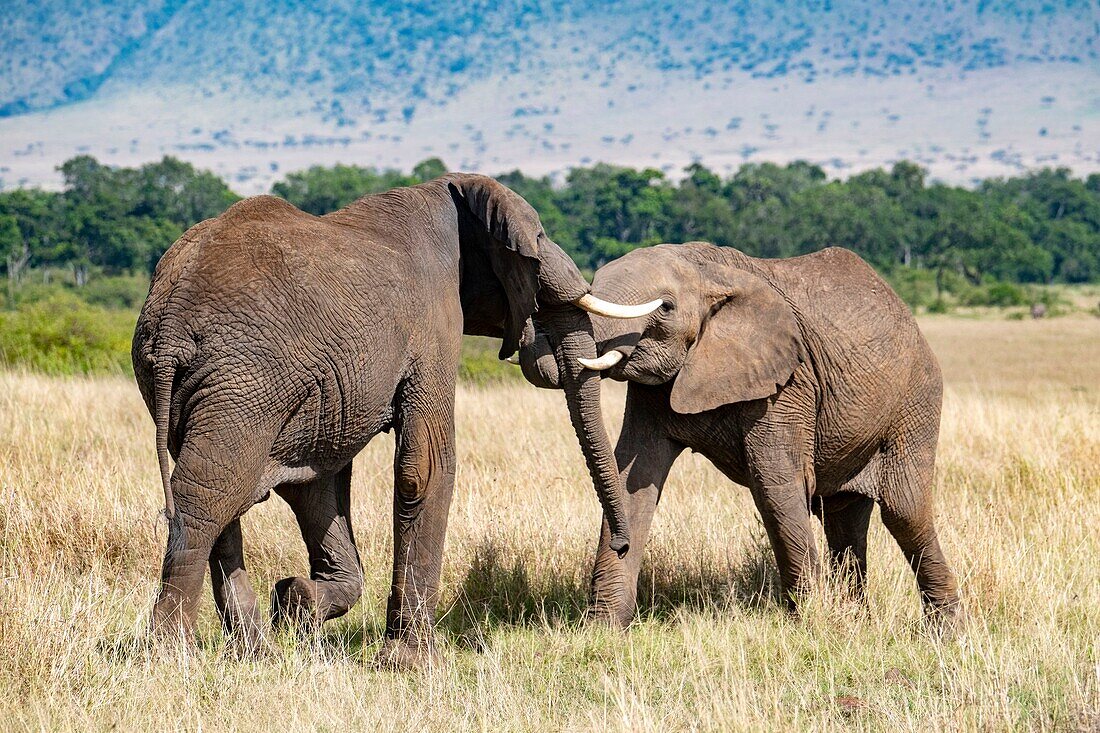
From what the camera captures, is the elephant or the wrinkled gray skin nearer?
the elephant

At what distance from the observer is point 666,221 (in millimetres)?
80188

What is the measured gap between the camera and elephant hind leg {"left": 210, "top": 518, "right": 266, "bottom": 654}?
549 centimetres

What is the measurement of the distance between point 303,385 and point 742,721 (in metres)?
1.94

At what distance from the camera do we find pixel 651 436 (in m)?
6.54

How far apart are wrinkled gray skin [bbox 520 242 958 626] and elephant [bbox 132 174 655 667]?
0.32 m

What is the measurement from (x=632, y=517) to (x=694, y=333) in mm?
901

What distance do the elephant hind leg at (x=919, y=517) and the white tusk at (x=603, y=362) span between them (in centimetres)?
180

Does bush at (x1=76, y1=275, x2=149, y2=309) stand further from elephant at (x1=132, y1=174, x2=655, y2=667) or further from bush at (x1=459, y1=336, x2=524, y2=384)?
elephant at (x1=132, y1=174, x2=655, y2=667)

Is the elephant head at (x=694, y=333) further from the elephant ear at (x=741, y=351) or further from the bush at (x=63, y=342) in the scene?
the bush at (x=63, y=342)

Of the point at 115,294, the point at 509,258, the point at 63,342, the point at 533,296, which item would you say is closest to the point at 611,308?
the point at 533,296

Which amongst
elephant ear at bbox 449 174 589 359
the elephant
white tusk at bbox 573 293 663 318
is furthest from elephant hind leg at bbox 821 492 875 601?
elephant ear at bbox 449 174 589 359

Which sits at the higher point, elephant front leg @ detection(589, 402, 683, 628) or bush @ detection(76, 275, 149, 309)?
elephant front leg @ detection(589, 402, 683, 628)

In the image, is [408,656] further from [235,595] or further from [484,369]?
[484,369]

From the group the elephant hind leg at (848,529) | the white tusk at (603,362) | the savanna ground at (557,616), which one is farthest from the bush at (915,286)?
the white tusk at (603,362)
